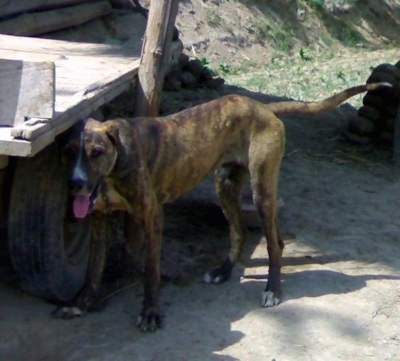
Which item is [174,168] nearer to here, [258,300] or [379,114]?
[258,300]

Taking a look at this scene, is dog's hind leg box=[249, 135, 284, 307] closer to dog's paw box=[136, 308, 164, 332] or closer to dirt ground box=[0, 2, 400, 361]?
dirt ground box=[0, 2, 400, 361]

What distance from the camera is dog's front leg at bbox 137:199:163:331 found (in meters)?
5.76

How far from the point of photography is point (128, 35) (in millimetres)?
11070

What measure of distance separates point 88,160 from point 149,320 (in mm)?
1096

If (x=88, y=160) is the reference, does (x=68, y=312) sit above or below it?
below

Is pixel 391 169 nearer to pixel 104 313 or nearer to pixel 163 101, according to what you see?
pixel 163 101

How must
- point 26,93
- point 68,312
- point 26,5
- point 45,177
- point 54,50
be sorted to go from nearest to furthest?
point 26,93 < point 45,177 < point 68,312 < point 54,50 < point 26,5

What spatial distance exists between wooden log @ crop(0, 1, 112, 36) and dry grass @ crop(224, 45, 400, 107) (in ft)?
8.34

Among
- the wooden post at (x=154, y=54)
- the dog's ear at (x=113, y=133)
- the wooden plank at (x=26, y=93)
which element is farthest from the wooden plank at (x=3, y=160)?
the wooden post at (x=154, y=54)

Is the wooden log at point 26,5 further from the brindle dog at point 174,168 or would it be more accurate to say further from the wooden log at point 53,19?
the brindle dog at point 174,168

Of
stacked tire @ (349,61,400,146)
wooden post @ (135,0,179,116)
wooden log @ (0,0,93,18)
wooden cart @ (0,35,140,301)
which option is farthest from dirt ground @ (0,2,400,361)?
wooden log @ (0,0,93,18)

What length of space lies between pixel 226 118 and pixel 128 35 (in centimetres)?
508

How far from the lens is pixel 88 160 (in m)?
5.25

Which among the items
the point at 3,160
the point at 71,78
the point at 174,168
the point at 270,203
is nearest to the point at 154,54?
the point at 71,78
